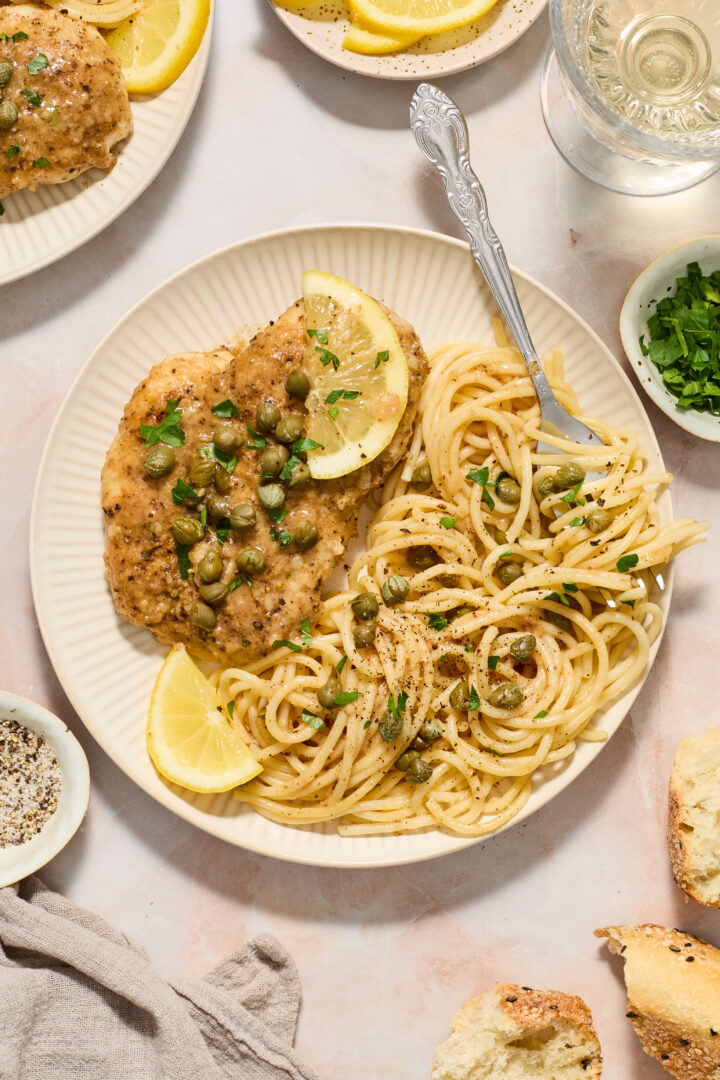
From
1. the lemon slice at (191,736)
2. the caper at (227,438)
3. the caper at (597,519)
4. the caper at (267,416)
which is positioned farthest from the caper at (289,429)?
the caper at (597,519)

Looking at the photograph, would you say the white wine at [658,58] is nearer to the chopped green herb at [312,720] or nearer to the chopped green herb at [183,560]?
the chopped green herb at [183,560]

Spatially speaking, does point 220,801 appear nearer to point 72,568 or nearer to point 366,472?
point 72,568

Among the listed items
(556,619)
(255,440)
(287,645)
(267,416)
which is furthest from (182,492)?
(556,619)

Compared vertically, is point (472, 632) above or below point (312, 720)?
above

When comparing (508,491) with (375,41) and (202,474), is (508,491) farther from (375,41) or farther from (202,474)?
(375,41)

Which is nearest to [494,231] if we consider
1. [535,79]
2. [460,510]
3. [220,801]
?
[535,79]

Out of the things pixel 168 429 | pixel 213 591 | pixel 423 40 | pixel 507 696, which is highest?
pixel 423 40
